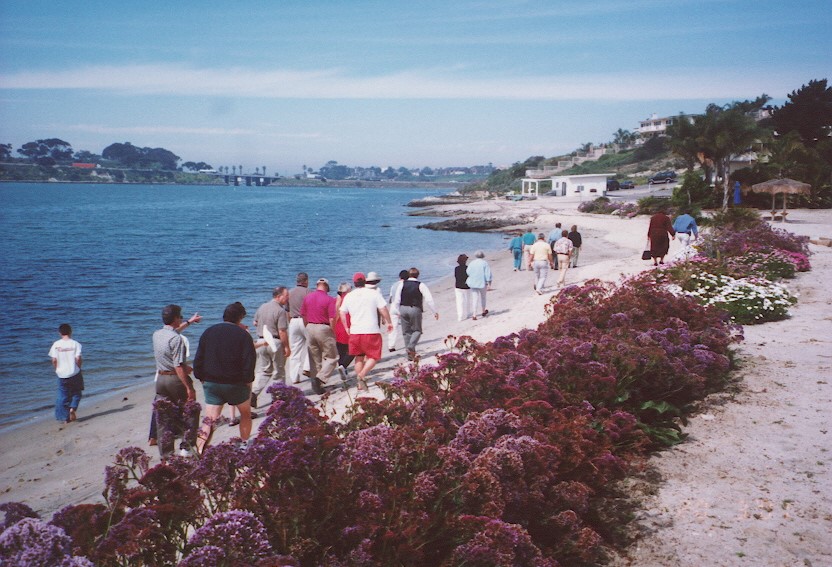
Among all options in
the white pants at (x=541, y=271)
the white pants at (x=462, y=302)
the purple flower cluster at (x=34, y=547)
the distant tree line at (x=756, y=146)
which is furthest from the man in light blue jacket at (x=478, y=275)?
the distant tree line at (x=756, y=146)

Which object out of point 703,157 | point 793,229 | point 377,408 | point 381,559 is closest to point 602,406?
point 377,408

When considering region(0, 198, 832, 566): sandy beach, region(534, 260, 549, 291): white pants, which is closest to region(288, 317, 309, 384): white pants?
region(0, 198, 832, 566): sandy beach

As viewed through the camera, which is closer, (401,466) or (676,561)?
(401,466)

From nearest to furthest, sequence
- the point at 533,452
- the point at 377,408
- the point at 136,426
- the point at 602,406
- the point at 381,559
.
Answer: the point at 381,559 → the point at 533,452 → the point at 377,408 → the point at 602,406 → the point at 136,426

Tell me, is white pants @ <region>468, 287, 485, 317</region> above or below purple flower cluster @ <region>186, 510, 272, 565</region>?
below

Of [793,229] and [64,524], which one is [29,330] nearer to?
[64,524]

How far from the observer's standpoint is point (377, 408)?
4.93 meters

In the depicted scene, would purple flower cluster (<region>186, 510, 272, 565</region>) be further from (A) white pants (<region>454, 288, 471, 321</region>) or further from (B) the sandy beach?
(A) white pants (<region>454, 288, 471, 321</region>)

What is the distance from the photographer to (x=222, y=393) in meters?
6.96

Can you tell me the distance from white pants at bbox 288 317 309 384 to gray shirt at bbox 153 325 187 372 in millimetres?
3083

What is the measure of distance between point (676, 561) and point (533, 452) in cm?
130

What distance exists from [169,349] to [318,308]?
3145 millimetres

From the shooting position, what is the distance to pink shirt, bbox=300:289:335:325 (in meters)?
10.3

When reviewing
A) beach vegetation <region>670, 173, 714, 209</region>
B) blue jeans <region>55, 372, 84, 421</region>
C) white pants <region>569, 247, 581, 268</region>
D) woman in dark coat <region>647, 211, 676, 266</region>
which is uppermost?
beach vegetation <region>670, 173, 714, 209</region>
